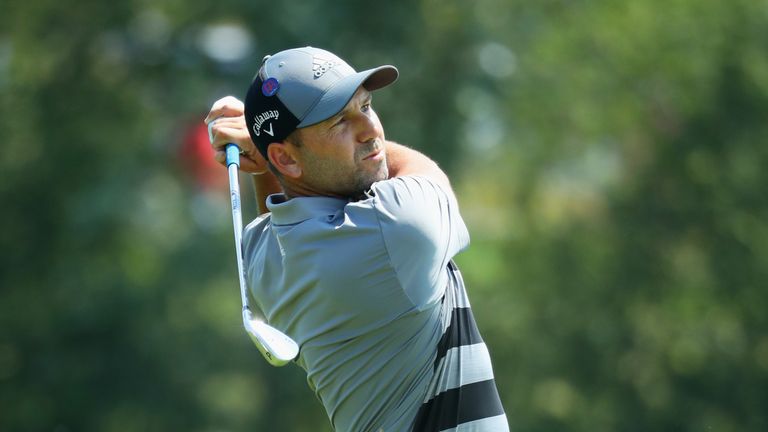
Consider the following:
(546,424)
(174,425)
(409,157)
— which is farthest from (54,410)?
(409,157)

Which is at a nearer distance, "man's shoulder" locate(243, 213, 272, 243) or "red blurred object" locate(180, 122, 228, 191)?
"man's shoulder" locate(243, 213, 272, 243)

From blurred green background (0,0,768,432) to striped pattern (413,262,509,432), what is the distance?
13557mm

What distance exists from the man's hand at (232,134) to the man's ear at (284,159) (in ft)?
1.05

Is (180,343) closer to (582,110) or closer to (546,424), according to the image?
(546,424)

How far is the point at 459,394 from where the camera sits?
164 inches

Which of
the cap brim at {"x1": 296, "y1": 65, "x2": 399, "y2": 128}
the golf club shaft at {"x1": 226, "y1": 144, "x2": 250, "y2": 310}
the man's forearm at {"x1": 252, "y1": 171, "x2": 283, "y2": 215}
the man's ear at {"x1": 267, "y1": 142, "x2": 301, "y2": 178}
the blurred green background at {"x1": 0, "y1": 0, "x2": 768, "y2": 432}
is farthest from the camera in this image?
the blurred green background at {"x1": 0, "y1": 0, "x2": 768, "y2": 432}

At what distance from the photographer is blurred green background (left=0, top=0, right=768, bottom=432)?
17.9m

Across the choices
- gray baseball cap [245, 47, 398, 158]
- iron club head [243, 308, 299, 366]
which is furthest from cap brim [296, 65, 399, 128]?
iron club head [243, 308, 299, 366]

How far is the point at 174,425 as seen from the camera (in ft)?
65.4

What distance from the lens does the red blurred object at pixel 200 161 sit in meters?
20.2

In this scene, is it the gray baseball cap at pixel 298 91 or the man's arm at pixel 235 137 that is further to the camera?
the man's arm at pixel 235 137

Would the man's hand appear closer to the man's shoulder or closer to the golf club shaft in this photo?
the golf club shaft

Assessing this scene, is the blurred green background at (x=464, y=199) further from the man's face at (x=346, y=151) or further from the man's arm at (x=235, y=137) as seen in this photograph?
the man's face at (x=346, y=151)

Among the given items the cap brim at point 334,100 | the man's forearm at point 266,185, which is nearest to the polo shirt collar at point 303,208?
the cap brim at point 334,100
